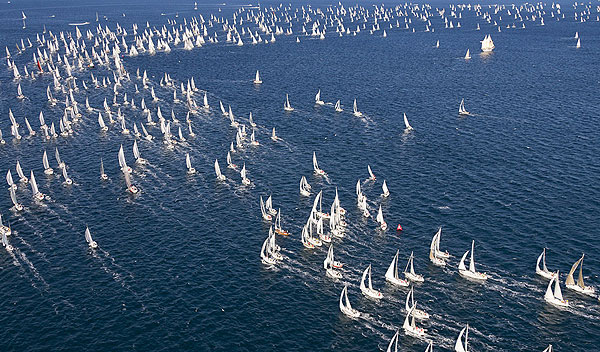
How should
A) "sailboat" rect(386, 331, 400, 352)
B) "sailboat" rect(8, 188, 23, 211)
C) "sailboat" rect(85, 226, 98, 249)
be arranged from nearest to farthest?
"sailboat" rect(386, 331, 400, 352) → "sailboat" rect(85, 226, 98, 249) → "sailboat" rect(8, 188, 23, 211)

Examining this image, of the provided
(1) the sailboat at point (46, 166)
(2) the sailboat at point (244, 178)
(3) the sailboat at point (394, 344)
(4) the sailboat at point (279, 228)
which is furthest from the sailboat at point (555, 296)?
(1) the sailboat at point (46, 166)

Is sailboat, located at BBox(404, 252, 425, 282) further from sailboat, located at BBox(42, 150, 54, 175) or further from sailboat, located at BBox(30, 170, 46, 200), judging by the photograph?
sailboat, located at BBox(42, 150, 54, 175)


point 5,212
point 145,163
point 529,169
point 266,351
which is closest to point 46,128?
point 145,163

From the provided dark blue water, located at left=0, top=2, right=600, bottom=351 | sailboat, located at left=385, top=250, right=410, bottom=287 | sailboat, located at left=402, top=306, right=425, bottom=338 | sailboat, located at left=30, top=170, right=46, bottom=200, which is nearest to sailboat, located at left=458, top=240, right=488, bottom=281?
dark blue water, located at left=0, top=2, right=600, bottom=351

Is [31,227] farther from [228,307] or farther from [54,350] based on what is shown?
[228,307]

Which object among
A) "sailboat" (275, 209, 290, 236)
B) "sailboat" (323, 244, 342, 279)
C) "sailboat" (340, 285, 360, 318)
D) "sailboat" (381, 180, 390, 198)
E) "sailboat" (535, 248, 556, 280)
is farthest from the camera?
"sailboat" (381, 180, 390, 198)

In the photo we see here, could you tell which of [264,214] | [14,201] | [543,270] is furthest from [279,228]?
[14,201]

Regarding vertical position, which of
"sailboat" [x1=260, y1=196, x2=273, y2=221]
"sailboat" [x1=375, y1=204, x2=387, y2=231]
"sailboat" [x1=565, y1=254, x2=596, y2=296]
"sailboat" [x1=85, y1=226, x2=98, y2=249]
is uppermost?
"sailboat" [x1=85, y1=226, x2=98, y2=249]

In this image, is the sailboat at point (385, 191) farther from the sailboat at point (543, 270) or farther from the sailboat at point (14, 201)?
the sailboat at point (14, 201)
